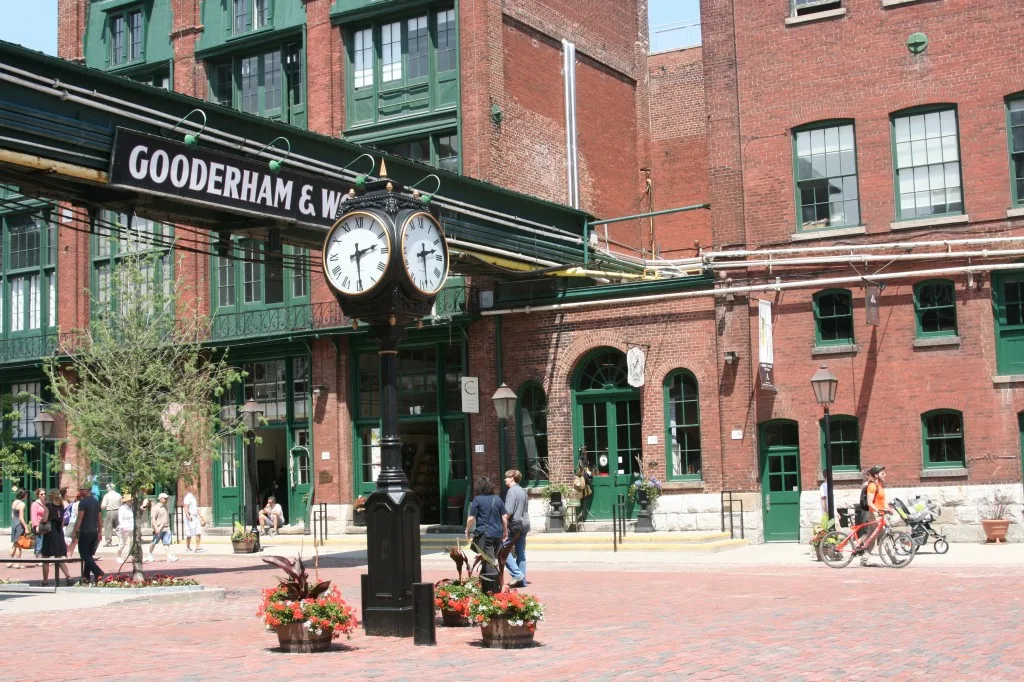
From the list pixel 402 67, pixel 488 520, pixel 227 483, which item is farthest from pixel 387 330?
pixel 227 483

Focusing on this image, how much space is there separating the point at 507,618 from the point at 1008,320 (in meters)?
18.1

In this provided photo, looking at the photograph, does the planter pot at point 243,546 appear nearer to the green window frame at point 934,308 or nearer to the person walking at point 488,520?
the person walking at point 488,520

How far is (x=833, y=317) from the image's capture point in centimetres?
2730

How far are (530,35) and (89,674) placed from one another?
27.0 m

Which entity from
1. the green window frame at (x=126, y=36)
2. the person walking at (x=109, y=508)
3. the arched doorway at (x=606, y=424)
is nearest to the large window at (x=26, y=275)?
the green window frame at (x=126, y=36)

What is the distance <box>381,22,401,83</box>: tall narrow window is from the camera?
1332 inches

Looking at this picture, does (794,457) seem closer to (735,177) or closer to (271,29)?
(735,177)

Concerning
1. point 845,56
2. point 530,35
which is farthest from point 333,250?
point 530,35

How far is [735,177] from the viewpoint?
28625mm

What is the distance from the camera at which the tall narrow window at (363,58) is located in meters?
34.2

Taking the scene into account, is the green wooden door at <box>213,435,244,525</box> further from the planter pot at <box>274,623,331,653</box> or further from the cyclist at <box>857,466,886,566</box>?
the planter pot at <box>274,623,331,653</box>

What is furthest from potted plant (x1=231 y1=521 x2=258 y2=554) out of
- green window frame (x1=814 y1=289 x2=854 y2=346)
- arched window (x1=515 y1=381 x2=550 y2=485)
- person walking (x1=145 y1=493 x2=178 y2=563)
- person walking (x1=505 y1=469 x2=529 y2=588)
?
green window frame (x1=814 y1=289 x2=854 y2=346)

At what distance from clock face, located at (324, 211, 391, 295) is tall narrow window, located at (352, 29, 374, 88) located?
2208 cm

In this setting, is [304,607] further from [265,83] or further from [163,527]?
[265,83]
